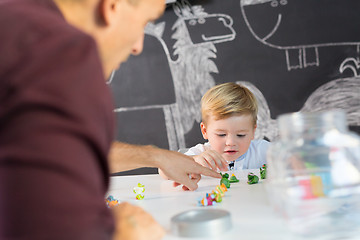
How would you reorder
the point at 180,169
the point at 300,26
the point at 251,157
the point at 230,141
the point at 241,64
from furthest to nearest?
the point at 241,64, the point at 300,26, the point at 251,157, the point at 230,141, the point at 180,169

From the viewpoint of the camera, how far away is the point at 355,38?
7.27 feet

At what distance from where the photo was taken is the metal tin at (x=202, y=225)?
55cm

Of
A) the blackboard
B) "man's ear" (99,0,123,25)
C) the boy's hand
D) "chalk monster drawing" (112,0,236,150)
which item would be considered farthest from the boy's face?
"man's ear" (99,0,123,25)

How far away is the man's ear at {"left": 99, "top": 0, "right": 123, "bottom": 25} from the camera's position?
508 mm

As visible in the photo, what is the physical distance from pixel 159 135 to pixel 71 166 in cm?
225

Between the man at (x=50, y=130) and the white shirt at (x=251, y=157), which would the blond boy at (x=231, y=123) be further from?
the man at (x=50, y=130)

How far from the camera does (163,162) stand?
1053mm

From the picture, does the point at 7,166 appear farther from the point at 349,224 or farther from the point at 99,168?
the point at 349,224

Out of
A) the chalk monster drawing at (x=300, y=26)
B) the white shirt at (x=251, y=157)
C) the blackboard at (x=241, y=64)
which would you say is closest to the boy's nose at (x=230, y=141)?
the white shirt at (x=251, y=157)

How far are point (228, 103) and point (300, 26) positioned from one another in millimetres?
954

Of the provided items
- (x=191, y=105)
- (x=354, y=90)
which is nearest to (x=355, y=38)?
(x=354, y=90)

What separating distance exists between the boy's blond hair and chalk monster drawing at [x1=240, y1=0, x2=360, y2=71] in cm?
70

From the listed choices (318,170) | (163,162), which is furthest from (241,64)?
(318,170)

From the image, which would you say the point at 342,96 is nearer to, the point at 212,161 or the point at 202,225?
the point at 212,161
